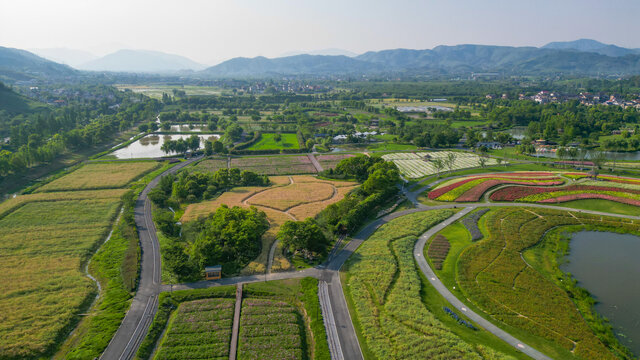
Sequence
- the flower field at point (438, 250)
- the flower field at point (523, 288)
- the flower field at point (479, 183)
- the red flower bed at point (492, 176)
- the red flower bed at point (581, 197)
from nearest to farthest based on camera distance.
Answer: the flower field at point (523, 288) → the flower field at point (438, 250) → the red flower bed at point (581, 197) → the flower field at point (479, 183) → the red flower bed at point (492, 176)

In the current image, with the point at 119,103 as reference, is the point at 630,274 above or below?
below

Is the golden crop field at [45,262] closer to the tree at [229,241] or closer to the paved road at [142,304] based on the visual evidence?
the paved road at [142,304]

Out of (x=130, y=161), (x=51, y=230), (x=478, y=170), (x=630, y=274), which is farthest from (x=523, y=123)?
(x=51, y=230)

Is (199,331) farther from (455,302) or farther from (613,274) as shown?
(613,274)

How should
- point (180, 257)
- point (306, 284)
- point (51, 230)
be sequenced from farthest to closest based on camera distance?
point (51, 230)
point (180, 257)
point (306, 284)

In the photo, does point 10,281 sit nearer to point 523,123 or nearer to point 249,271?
point 249,271

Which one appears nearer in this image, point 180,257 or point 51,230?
point 180,257

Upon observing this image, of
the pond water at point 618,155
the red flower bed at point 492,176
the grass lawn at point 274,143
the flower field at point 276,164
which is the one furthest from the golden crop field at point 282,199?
the pond water at point 618,155

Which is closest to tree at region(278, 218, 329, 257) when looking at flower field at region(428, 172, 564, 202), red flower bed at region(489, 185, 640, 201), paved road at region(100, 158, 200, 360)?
paved road at region(100, 158, 200, 360)
